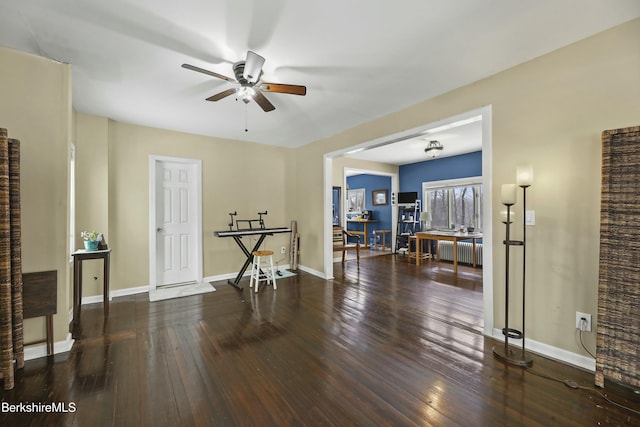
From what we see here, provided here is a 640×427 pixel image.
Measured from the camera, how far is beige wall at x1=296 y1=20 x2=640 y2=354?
201 centimetres

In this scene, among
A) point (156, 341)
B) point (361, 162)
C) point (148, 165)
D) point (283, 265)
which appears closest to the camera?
point (156, 341)

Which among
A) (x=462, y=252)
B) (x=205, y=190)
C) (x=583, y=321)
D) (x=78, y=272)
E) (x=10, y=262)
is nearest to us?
(x=10, y=262)

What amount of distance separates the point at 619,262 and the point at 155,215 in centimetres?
538

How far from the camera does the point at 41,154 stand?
93.2 inches

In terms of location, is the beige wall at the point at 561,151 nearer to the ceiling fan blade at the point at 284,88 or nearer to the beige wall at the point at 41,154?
the ceiling fan blade at the point at 284,88

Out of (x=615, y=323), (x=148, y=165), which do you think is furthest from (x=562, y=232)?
(x=148, y=165)

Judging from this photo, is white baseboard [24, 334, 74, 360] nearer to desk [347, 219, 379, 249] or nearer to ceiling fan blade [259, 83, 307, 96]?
ceiling fan blade [259, 83, 307, 96]

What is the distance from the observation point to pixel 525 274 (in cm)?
244

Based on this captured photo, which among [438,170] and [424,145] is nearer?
[424,145]

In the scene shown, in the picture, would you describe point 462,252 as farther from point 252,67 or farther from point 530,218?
point 252,67

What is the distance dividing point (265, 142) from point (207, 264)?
8.45 feet

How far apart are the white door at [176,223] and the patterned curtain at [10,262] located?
89.7 inches

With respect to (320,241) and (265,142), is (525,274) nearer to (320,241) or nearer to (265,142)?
(320,241)

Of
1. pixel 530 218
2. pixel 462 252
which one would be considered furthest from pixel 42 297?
pixel 462 252
